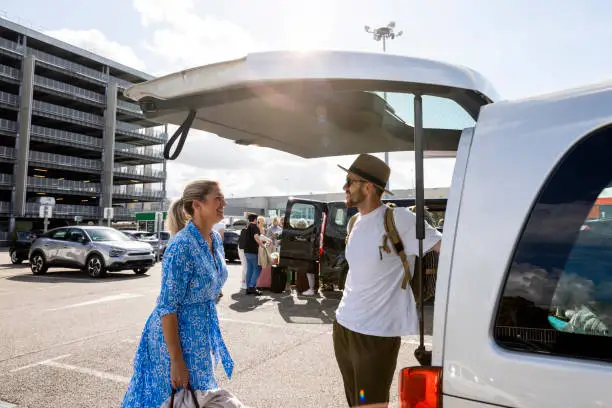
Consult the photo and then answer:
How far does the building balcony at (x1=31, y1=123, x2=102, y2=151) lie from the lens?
A: 45969mm

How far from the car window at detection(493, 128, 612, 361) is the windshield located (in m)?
14.2

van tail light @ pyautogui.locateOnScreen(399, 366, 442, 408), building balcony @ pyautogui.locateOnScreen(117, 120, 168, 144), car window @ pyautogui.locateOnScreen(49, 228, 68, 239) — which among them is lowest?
car window @ pyautogui.locateOnScreen(49, 228, 68, 239)

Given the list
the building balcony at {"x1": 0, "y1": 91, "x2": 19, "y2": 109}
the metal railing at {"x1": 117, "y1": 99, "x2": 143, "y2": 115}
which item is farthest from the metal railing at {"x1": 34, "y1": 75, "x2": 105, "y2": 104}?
the building balcony at {"x1": 0, "y1": 91, "x2": 19, "y2": 109}

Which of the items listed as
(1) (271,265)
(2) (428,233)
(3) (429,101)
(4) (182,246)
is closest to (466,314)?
(2) (428,233)

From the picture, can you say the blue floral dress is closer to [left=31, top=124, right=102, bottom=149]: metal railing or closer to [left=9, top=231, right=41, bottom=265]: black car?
[left=9, top=231, right=41, bottom=265]: black car

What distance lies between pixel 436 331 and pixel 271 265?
906cm

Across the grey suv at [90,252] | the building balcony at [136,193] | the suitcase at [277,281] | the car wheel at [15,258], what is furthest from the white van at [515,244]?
the building balcony at [136,193]

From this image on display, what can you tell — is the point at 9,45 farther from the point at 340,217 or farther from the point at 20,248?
the point at 340,217

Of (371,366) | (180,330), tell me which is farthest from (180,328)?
(371,366)

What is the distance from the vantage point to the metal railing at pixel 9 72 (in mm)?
42656

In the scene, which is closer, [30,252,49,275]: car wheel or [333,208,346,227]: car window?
[333,208,346,227]: car window

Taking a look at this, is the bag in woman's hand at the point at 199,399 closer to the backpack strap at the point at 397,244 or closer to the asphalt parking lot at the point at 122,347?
the backpack strap at the point at 397,244

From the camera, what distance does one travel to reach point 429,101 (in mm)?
1873

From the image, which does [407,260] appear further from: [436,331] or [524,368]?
[524,368]
